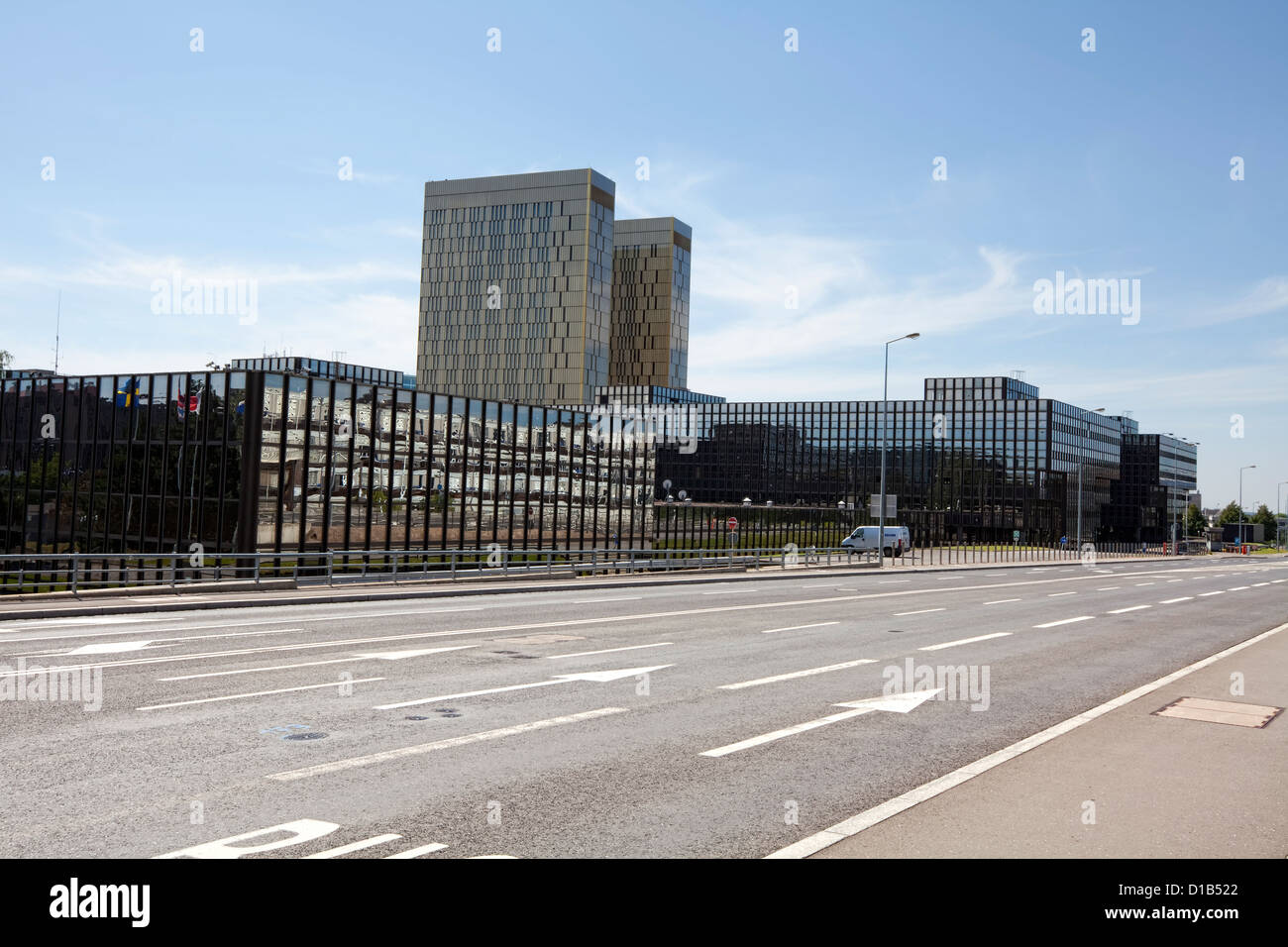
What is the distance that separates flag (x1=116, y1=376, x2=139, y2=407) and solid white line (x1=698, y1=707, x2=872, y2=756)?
29918 mm

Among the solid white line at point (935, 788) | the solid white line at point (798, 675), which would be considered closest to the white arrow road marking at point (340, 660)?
the solid white line at point (798, 675)

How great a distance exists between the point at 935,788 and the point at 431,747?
13.7 feet

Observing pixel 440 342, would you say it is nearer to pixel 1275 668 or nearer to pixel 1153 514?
pixel 1153 514

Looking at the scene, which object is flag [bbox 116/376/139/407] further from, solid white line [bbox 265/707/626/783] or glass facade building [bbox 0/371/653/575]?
solid white line [bbox 265/707/626/783]

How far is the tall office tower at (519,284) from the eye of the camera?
476ft

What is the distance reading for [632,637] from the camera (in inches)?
695

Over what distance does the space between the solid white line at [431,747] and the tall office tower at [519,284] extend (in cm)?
13560

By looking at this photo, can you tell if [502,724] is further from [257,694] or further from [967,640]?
[967,640]

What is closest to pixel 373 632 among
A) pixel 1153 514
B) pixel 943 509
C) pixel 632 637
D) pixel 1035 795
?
pixel 632 637

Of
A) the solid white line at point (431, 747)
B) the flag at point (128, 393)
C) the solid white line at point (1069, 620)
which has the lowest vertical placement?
the solid white line at point (1069, 620)

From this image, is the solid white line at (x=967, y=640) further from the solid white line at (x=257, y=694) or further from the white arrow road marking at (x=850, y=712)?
the solid white line at (x=257, y=694)

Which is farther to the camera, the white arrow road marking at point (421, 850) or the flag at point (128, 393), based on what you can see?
the flag at point (128, 393)
